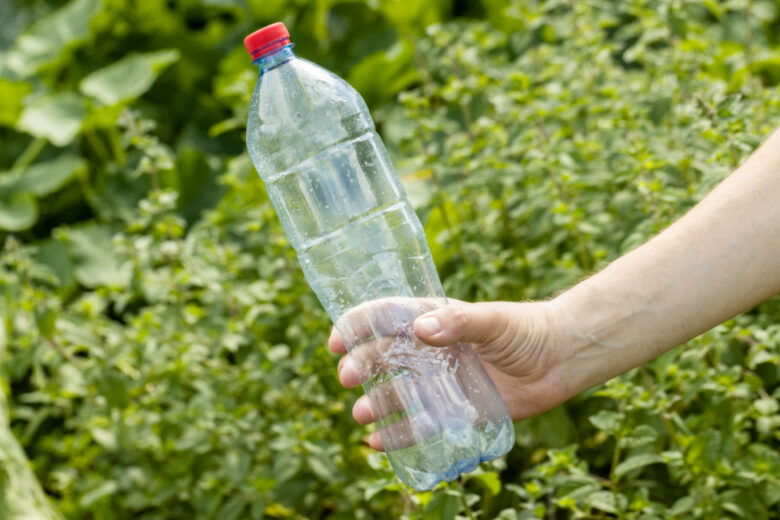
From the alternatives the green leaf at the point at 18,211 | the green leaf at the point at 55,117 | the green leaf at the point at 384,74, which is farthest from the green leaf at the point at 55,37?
the green leaf at the point at 384,74

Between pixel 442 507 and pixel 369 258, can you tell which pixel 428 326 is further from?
pixel 369 258

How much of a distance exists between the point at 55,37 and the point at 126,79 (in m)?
0.79

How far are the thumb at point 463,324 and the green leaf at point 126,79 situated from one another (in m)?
3.37

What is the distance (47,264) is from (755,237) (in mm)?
3542

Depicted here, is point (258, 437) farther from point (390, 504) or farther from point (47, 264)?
point (47, 264)

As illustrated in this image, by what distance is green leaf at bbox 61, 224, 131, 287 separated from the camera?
430cm

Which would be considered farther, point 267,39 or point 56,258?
point 56,258

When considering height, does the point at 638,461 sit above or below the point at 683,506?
above

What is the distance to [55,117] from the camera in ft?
15.3

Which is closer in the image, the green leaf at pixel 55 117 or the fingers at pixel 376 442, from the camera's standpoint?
the fingers at pixel 376 442

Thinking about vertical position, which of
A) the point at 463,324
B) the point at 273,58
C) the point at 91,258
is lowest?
the point at 463,324

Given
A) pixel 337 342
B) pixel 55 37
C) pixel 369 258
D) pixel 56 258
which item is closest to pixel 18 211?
pixel 56 258

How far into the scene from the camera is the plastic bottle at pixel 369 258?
1830 millimetres

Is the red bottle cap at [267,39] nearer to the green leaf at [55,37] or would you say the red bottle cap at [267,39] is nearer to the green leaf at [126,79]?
the green leaf at [126,79]
